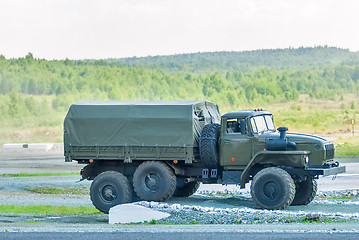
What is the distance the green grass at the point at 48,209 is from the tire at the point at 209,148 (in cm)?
461

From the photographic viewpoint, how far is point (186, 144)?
19.8 m

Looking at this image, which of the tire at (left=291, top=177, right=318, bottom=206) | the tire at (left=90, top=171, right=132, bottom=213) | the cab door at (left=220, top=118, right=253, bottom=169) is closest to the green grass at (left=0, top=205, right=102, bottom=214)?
the tire at (left=90, top=171, right=132, bottom=213)

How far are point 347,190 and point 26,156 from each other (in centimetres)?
2951

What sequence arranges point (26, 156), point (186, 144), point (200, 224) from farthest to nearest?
point (26, 156) → point (186, 144) → point (200, 224)

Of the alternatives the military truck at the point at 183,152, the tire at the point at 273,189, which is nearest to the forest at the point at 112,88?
the military truck at the point at 183,152

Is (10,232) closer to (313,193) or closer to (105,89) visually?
(313,193)

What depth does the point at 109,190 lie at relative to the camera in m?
20.5

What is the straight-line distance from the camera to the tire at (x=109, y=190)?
66.8 ft

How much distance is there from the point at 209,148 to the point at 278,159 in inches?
77.5

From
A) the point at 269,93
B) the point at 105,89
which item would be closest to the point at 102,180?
the point at 105,89

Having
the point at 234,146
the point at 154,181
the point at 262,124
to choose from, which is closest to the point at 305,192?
the point at 262,124

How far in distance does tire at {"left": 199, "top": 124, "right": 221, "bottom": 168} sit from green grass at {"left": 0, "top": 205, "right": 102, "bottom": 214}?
182 inches

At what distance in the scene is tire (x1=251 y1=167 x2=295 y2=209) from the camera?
1864 centimetres

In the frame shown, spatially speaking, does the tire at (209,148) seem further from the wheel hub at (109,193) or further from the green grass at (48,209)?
the green grass at (48,209)
